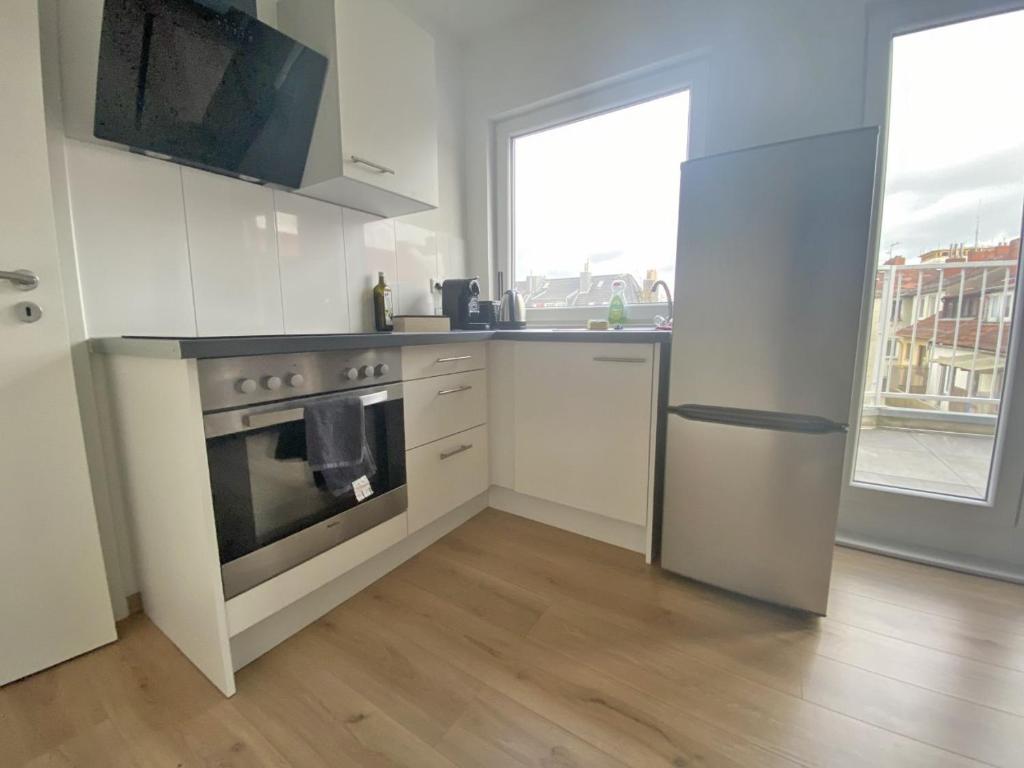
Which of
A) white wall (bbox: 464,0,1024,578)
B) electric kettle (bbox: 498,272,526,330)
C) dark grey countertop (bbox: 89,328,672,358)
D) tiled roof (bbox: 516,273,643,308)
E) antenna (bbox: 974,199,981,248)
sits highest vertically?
white wall (bbox: 464,0,1024,578)

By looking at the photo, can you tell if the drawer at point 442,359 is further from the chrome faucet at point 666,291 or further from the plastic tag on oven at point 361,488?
the chrome faucet at point 666,291

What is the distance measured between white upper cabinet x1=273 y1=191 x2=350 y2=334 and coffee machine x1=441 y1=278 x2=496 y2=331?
0.50m

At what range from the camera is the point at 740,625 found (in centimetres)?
123

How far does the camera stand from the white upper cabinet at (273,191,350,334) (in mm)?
1544

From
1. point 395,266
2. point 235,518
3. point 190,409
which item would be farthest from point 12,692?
point 395,266

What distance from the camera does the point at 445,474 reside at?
1.62 m

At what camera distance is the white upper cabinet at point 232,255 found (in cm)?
131

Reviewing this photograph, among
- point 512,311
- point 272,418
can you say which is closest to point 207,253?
point 272,418

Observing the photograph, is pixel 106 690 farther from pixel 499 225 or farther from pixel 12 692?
pixel 499 225

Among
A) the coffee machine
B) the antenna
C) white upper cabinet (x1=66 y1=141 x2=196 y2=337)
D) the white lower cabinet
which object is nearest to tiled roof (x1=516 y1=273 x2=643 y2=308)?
the coffee machine

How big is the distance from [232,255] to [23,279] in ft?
1.66

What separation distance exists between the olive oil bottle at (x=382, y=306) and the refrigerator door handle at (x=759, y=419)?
1.27 m

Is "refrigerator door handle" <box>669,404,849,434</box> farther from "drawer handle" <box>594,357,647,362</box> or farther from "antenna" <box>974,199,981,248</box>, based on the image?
"antenna" <box>974,199,981,248</box>

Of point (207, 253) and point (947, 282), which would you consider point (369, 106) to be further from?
point (947, 282)
